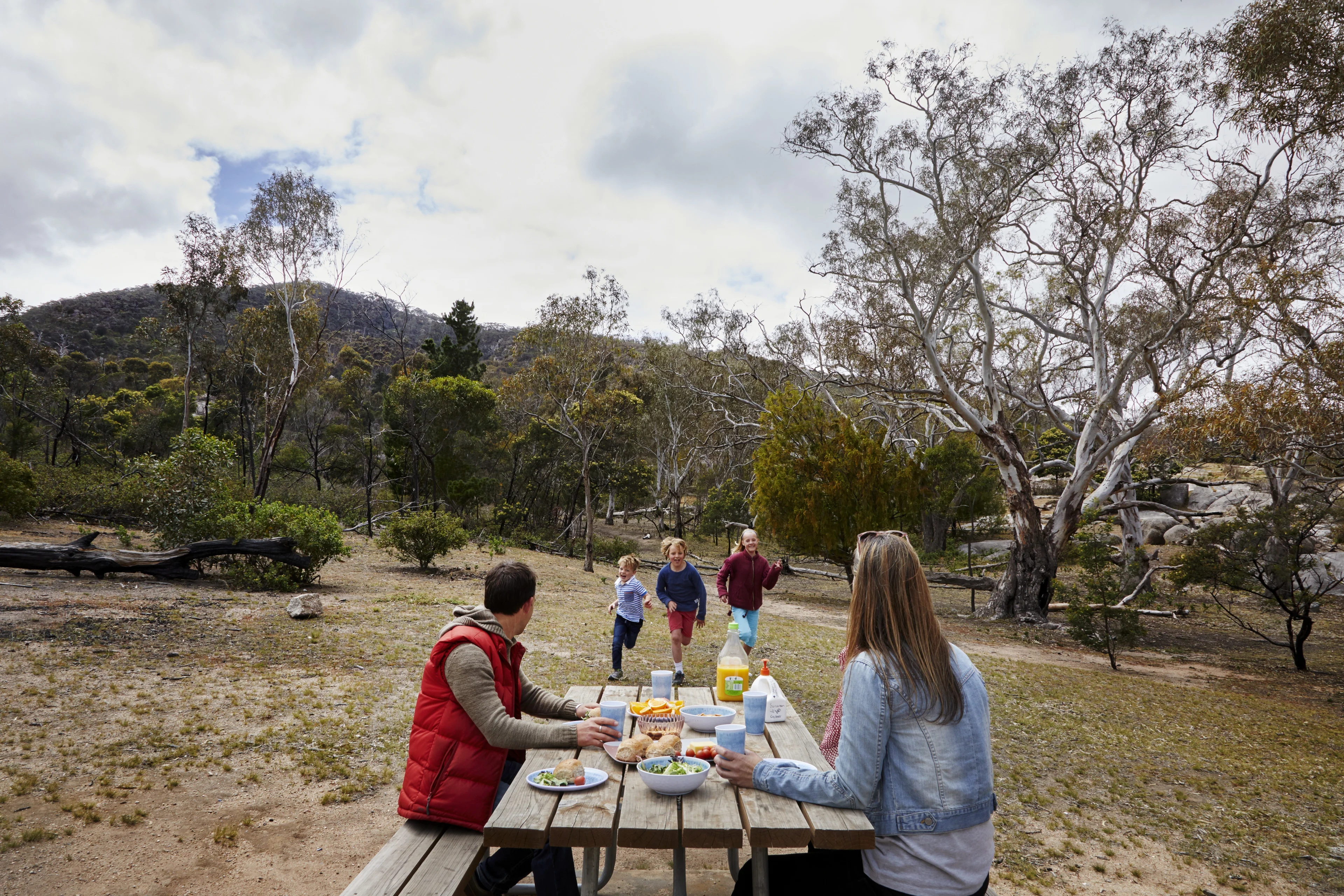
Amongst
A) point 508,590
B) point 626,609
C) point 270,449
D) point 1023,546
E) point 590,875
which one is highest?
point 270,449

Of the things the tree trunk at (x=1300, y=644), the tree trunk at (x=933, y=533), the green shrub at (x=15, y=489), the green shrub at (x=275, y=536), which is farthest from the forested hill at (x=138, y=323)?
the tree trunk at (x=1300, y=644)

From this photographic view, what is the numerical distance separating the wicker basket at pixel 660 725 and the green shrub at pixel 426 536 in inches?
556

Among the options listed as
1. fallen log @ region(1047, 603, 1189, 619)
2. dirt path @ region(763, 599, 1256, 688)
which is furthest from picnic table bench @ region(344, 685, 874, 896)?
fallen log @ region(1047, 603, 1189, 619)

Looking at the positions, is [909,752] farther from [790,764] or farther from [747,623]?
[747,623]

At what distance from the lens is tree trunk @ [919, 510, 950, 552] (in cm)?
2772

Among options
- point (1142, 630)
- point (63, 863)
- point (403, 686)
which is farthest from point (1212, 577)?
point (63, 863)

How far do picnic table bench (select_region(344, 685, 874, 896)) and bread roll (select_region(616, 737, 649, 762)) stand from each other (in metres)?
0.04

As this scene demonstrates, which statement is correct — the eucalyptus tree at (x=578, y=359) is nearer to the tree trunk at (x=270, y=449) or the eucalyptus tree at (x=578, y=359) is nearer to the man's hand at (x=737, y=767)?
the tree trunk at (x=270, y=449)

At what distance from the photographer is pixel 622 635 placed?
7871 mm

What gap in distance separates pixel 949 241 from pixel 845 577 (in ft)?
33.6

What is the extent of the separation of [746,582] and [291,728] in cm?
430

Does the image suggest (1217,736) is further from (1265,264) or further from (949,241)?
(949,241)

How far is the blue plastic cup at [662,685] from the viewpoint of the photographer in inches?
122

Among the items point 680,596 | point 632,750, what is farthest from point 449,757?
point 680,596
